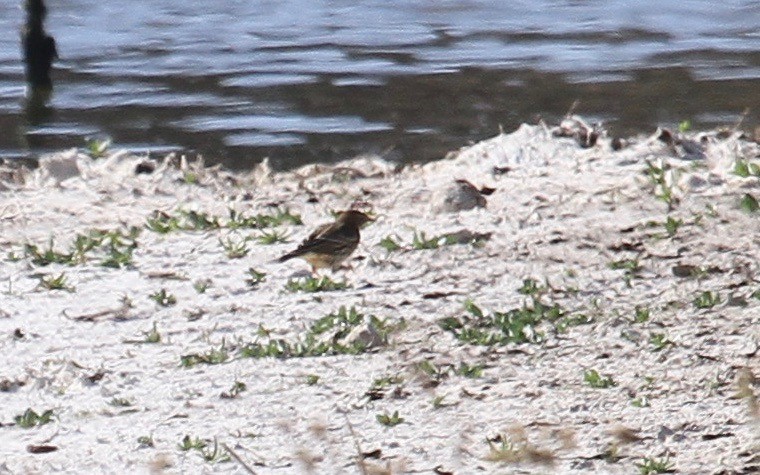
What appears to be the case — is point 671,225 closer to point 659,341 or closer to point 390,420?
point 659,341

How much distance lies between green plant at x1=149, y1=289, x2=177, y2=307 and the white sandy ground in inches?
2.4

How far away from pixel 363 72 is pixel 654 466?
9.84 metres

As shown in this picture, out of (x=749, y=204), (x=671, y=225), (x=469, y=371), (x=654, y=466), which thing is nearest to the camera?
(x=654, y=466)

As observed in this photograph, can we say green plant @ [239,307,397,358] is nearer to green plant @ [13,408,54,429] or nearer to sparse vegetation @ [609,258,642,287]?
green plant @ [13,408,54,429]

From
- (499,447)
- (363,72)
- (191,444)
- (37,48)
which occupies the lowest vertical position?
(363,72)

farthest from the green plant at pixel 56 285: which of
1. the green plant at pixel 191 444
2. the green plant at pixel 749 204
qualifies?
the green plant at pixel 749 204

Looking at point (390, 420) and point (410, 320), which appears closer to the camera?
point (390, 420)

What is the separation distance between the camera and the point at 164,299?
26.4 feet

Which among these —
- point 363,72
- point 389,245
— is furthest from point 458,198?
point 363,72

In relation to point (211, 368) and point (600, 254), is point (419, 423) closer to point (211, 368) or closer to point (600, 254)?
point (211, 368)

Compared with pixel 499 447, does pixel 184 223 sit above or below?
below

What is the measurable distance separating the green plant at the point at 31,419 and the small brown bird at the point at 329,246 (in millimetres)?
1827

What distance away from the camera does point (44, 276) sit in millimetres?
8492

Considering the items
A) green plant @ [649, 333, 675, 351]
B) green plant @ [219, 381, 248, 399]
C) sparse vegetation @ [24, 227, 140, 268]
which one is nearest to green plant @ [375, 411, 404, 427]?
green plant @ [219, 381, 248, 399]
